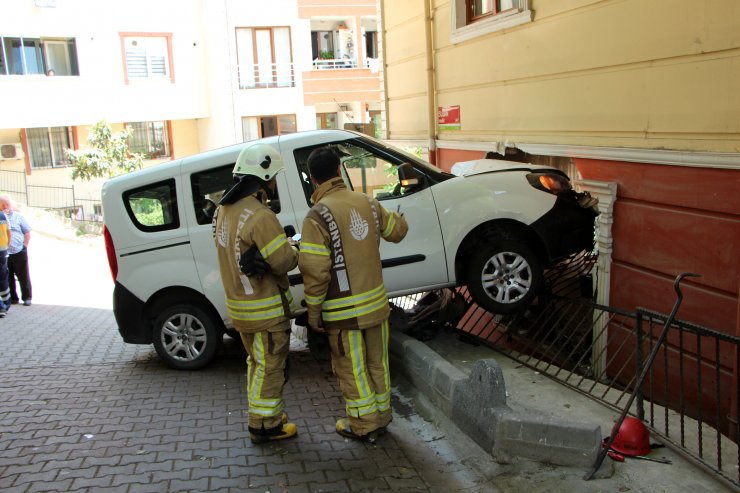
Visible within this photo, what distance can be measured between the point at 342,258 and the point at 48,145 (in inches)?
903

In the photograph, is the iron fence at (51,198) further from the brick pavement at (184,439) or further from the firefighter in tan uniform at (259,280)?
the firefighter in tan uniform at (259,280)

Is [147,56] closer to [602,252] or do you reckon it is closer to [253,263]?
[602,252]

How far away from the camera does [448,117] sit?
905 centimetres

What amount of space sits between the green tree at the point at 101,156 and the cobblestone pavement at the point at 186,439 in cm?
1718

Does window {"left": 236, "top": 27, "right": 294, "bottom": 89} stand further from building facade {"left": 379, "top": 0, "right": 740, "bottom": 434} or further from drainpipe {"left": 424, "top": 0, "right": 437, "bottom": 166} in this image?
building facade {"left": 379, "top": 0, "right": 740, "bottom": 434}

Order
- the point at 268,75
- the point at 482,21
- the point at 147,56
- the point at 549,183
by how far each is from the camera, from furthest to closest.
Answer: the point at 268,75 < the point at 147,56 < the point at 482,21 < the point at 549,183

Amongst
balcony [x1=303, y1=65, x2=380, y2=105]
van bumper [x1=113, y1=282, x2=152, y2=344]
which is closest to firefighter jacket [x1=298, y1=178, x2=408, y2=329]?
van bumper [x1=113, y1=282, x2=152, y2=344]

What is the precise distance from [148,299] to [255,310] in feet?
7.39

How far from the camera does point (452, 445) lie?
4445 mm

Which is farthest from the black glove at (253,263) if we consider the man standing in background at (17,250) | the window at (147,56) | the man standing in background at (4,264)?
the window at (147,56)

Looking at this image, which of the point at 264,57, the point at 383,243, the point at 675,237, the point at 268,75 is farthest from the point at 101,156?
the point at 675,237

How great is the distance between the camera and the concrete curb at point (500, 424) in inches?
152

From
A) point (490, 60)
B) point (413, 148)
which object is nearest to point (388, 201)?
point (490, 60)

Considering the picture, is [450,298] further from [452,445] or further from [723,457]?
[723,457]
